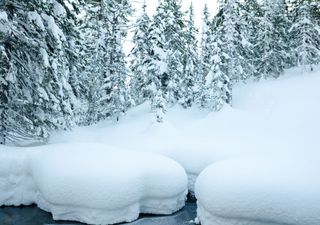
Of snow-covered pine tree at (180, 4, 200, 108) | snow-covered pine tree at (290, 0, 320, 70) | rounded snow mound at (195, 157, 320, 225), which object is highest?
snow-covered pine tree at (290, 0, 320, 70)

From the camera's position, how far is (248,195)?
10.3 m

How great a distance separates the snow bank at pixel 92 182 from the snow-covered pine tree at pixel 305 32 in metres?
24.4

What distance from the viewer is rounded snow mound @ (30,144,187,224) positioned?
456 inches

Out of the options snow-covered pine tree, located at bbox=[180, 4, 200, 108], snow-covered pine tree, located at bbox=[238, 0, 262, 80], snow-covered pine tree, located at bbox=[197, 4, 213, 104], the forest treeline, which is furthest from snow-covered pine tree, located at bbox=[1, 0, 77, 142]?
snow-covered pine tree, located at bbox=[238, 0, 262, 80]

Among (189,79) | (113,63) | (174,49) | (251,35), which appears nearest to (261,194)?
(113,63)

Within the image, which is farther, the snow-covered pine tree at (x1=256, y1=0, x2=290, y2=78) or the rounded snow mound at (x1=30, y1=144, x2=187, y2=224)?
the snow-covered pine tree at (x1=256, y1=0, x2=290, y2=78)

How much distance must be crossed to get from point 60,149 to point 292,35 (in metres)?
30.1

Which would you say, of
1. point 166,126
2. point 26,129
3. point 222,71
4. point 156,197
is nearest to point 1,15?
point 26,129

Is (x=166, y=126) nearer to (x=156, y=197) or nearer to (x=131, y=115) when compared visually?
(x=131, y=115)

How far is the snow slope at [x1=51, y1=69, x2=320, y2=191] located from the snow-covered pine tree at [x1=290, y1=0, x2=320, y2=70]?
6.32ft

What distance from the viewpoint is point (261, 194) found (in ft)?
33.4

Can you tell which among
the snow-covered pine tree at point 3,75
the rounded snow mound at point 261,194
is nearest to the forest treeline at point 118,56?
the snow-covered pine tree at point 3,75

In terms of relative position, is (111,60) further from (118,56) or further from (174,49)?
(174,49)

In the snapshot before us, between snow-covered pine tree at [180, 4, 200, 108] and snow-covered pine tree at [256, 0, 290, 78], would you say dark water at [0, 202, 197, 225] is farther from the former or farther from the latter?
snow-covered pine tree at [256, 0, 290, 78]
